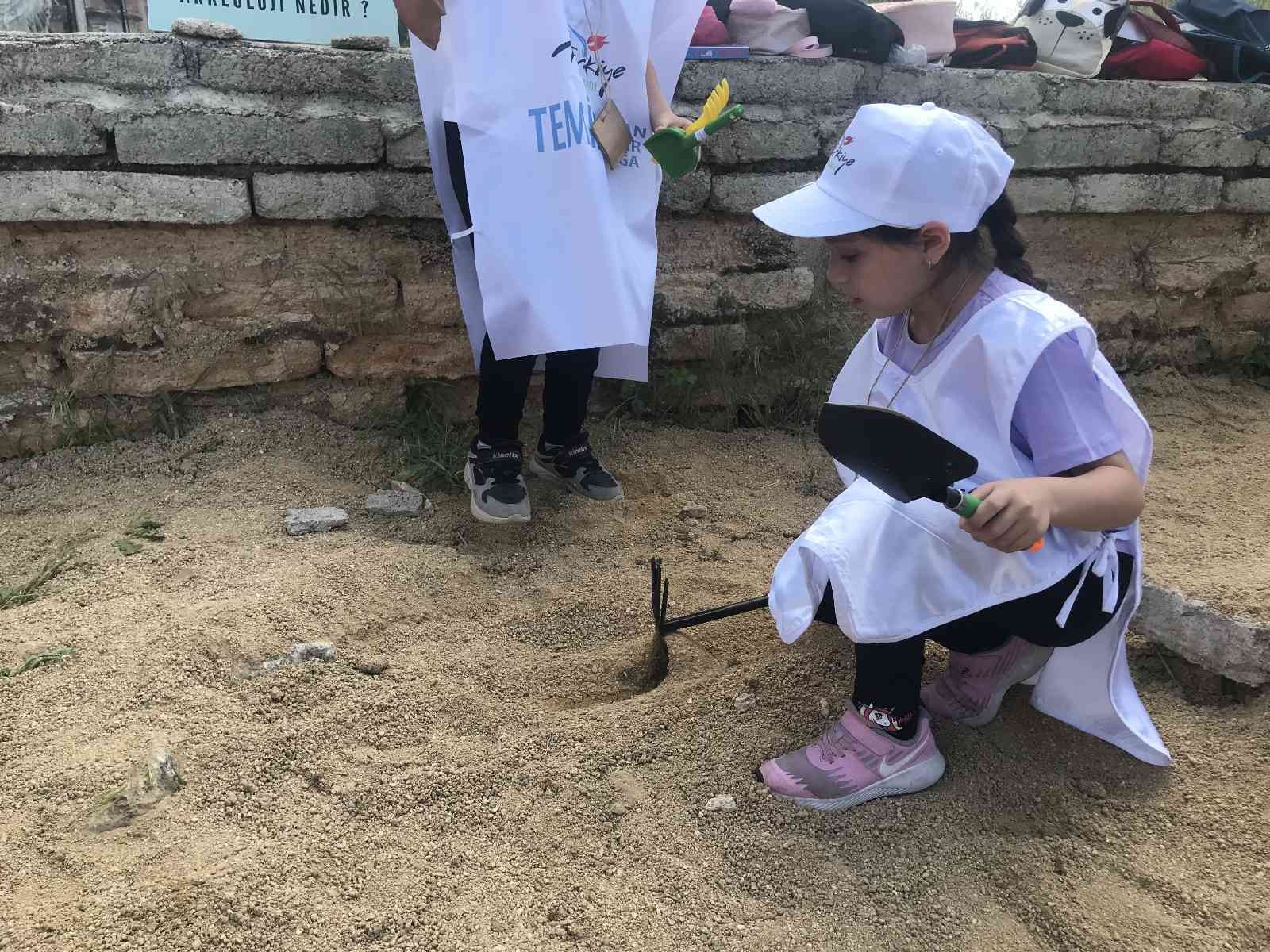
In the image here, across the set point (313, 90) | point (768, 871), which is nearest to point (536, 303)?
point (313, 90)

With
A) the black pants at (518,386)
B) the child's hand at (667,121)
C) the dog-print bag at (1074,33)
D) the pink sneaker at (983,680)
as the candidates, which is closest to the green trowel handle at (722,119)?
the child's hand at (667,121)

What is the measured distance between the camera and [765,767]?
163 centimetres

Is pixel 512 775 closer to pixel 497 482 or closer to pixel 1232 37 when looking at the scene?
pixel 497 482

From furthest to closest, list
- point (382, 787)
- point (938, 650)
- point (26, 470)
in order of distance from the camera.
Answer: point (26, 470)
point (938, 650)
point (382, 787)

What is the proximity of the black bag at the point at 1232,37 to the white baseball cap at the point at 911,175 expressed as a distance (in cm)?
260

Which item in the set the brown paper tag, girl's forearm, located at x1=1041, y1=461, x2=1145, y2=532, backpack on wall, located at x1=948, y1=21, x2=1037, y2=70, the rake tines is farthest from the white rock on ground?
backpack on wall, located at x1=948, y1=21, x2=1037, y2=70

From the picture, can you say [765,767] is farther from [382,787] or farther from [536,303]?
[536,303]

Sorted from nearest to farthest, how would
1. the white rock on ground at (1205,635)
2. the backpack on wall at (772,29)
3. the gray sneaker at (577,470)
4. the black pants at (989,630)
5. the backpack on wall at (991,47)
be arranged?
the black pants at (989,630) < the white rock on ground at (1205,635) < the gray sneaker at (577,470) < the backpack on wall at (772,29) < the backpack on wall at (991,47)

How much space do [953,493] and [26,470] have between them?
7.52 ft

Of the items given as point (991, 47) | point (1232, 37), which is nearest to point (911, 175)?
point (991, 47)

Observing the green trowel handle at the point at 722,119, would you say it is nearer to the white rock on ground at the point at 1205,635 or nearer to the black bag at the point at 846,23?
the black bag at the point at 846,23

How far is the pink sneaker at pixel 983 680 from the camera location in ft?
5.64

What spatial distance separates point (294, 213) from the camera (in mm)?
2479

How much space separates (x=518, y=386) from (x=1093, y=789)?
1.51 metres
